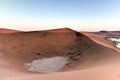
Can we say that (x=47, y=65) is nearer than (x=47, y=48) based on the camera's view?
Yes

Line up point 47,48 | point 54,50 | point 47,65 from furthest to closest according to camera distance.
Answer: point 47,48 < point 54,50 < point 47,65

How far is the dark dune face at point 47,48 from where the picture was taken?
13.9 metres

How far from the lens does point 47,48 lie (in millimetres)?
16344

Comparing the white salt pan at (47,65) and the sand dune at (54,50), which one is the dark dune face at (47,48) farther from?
the white salt pan at (47,65)

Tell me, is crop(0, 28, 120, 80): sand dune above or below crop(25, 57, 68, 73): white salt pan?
above

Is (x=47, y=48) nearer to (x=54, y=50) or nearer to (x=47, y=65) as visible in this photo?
(x=54, y=50)

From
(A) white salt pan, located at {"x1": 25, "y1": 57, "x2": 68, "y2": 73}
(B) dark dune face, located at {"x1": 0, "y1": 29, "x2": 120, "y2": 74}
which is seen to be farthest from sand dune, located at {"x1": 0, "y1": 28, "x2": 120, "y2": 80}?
(A) white salt pan, located at {"x1": 25, "y1": 57, "x2": 68, "y2": 73}

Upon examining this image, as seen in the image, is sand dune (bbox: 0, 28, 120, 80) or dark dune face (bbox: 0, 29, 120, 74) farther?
dark dune face (bbox: 0, 29, 120, 74)

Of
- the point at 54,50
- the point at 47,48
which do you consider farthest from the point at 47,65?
the point at 47,48

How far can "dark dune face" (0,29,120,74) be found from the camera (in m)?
13.9

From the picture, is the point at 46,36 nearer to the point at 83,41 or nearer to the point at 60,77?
the point at 83,41

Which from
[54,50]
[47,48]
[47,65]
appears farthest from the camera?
[47,48]

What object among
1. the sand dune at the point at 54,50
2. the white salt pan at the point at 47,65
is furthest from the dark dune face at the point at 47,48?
the white salt pan at the point at 47,65

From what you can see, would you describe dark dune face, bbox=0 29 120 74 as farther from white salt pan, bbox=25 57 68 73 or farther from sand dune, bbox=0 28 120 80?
white salt pan, bbox=25 57 68 73
